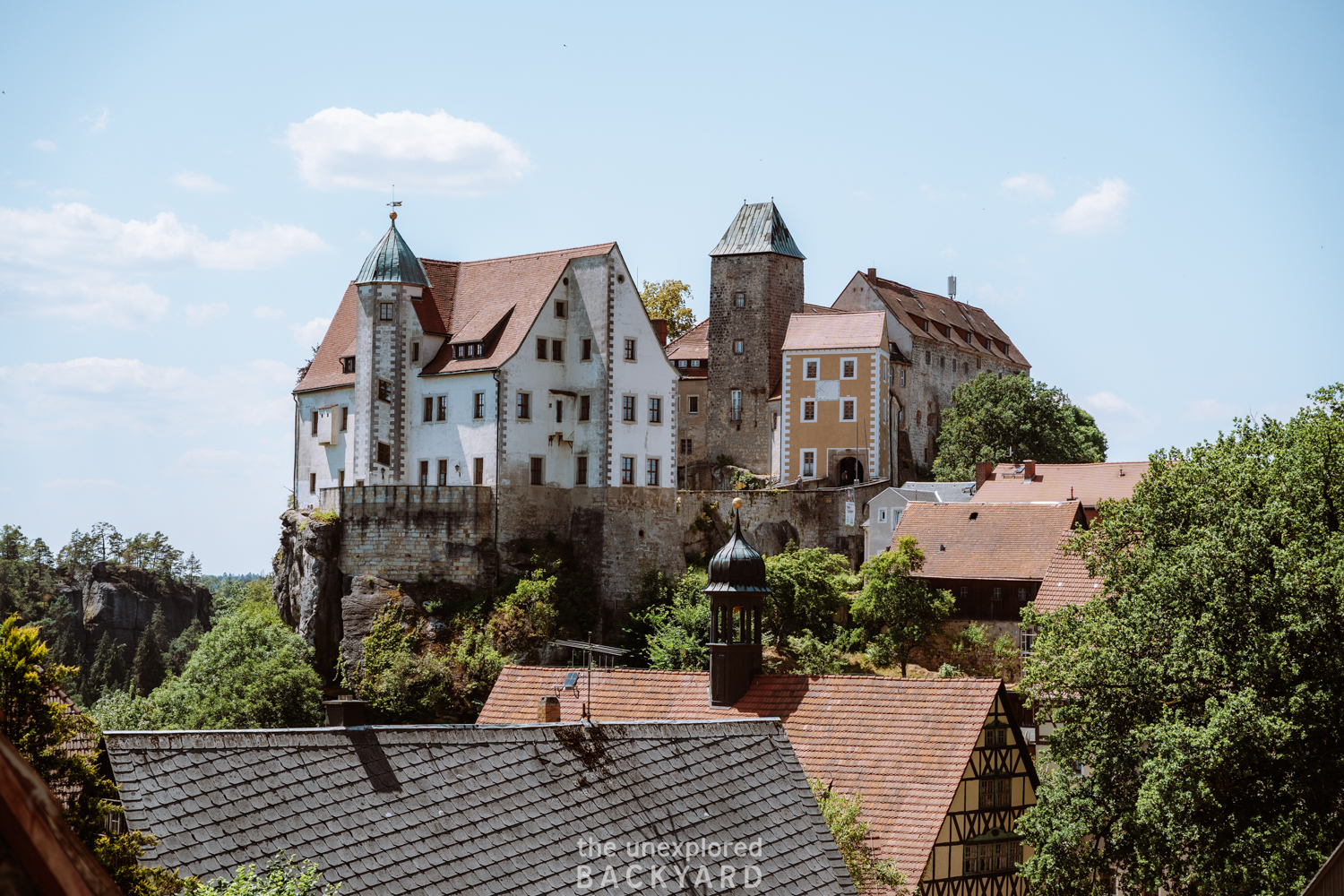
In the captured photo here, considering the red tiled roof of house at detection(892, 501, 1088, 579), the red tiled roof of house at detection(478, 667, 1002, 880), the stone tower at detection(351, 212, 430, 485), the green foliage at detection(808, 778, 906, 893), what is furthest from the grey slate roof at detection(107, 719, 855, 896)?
the stone tower at detection(351, 212, 430, 485)

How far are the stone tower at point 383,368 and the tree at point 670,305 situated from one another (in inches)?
1121

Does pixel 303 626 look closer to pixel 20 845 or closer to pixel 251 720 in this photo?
pixel 251 720

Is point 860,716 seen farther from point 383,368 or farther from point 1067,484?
point 1067,484

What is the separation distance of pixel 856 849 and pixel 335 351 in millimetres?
47466

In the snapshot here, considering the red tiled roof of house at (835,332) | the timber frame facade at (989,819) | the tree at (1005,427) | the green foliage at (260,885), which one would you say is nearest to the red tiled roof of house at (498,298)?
the red tiled roof of house at (835,332)

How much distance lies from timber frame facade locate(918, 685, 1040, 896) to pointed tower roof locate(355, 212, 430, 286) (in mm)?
37904

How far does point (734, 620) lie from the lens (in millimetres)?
30312

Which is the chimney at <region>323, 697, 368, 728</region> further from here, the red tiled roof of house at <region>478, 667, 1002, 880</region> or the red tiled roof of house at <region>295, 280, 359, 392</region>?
the red tiled roof of house at <region>295, 280, 359, 392</region>

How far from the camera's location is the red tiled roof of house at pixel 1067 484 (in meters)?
61.6

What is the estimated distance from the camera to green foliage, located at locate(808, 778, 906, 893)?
21047 mm

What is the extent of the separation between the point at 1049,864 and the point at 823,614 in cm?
2878

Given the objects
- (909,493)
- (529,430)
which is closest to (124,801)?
(529,430)

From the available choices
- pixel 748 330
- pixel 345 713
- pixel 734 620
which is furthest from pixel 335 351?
pixel 345 713

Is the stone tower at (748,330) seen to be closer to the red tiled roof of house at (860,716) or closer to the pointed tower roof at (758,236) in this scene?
the pointed tower roof at (758,236)
